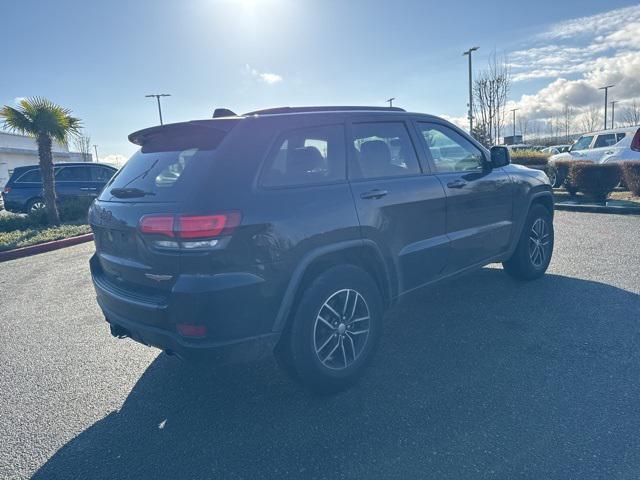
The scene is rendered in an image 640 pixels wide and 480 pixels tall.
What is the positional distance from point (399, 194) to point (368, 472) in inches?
74.2

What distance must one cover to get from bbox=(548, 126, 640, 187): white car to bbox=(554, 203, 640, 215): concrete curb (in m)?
2.70

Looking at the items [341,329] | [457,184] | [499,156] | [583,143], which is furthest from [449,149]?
[583,143]

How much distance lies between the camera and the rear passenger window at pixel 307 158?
8.66 ft

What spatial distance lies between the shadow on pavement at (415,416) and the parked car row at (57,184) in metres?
12.6

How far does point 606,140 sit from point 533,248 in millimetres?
10738

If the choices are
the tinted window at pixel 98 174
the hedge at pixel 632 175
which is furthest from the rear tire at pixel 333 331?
the tinted window at pixel 98 174

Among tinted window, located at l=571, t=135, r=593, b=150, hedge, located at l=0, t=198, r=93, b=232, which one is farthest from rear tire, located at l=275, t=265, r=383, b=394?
tinted window, located at l=571, t=135, r=593, b=150

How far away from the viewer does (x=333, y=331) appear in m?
2.89

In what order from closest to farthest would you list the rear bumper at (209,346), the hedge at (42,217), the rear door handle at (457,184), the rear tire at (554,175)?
the rear bumper at (209,346) < the rear door handle at (457,184) < the hedge at (42,217) < the rear tire at (554,175)

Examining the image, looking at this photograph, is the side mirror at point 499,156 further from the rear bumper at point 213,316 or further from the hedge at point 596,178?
the hedge at point 596,178

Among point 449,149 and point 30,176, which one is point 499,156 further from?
point 30,176

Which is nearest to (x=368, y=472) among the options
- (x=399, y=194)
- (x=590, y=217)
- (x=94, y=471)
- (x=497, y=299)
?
(x=94, y=471)

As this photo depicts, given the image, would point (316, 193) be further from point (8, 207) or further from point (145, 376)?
point (8, 207)

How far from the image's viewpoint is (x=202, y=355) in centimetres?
239
